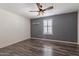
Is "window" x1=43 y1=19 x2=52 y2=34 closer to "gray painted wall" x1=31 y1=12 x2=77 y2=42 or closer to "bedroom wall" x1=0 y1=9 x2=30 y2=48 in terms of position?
"gray painted wall" x1=31 y1=12 x2=77 y2=42

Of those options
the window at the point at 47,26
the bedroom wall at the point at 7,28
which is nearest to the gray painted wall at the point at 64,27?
the window at the point at 47,26

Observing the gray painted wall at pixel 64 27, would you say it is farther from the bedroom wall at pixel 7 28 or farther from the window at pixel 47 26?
the bedroom wall at pixel 7 28

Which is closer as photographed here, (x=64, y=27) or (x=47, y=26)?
(x=64, y=27)

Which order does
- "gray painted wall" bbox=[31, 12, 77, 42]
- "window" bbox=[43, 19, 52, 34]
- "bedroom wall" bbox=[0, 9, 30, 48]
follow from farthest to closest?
"window" bbox=[43, 19, 52, 34]
"gray painted wall" bbox=[31, 12, 77, 42]
"bedroom wall" bbox=[0, 9, 30, 48]

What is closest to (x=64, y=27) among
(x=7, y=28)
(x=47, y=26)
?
→ (x=47, y=26)

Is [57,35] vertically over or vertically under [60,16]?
under

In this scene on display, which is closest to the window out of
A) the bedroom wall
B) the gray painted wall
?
the gray painted wall

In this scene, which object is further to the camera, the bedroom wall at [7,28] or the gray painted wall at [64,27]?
the gray painted wall at [64,27]

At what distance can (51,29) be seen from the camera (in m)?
7.17

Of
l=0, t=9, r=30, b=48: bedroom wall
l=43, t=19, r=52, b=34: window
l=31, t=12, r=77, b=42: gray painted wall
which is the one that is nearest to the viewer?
l=0, t=9, r=30, b=48: bedroom wall

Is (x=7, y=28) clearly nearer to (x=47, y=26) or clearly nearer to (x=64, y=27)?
(x=47, y=26)

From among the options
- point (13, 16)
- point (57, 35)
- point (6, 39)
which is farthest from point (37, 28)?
point (6, 39)

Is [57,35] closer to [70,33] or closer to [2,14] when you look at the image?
[70,33]

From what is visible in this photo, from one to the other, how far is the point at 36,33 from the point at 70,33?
3.64 meters
